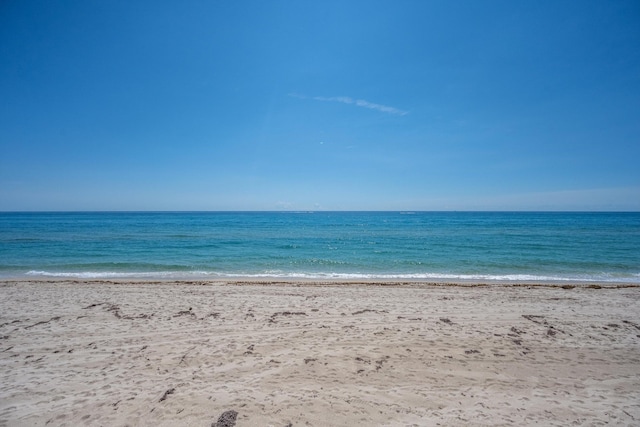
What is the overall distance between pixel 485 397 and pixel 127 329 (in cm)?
874

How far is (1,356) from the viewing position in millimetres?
5961

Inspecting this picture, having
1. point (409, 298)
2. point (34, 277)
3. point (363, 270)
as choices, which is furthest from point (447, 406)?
point (34, 277)

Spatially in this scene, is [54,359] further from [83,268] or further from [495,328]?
[83,268]

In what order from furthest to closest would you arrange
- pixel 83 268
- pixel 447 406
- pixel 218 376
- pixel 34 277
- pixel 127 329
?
pixel 83 268
pixel 34 277
pixel 127 329
pixel 218 376
pixel 447 406

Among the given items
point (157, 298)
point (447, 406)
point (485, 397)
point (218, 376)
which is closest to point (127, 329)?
point (157, 298)

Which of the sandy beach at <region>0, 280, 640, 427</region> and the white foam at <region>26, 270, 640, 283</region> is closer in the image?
the sandy beach at <region>0, 280, 640, 427</region>

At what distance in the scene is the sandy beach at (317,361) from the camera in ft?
14.4

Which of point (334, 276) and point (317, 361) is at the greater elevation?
point (317, 361)

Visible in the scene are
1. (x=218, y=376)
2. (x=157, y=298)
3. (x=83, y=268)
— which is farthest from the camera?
(x=83, y=268)

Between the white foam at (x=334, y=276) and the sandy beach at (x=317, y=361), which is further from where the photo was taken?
the white foam at (x=334, y=276)

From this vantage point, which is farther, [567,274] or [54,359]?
[567,274]

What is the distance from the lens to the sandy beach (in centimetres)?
440

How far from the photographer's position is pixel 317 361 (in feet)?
19.1

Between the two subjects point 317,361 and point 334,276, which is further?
point 334,276
